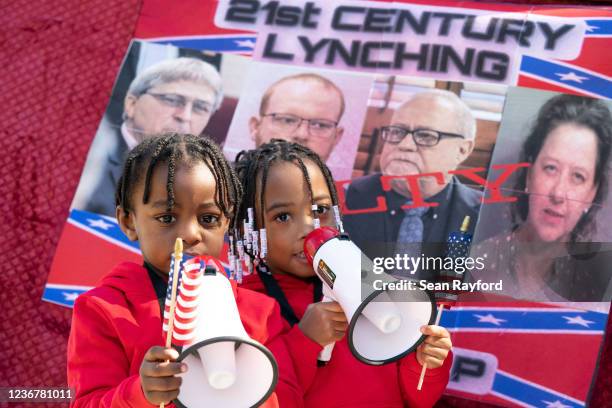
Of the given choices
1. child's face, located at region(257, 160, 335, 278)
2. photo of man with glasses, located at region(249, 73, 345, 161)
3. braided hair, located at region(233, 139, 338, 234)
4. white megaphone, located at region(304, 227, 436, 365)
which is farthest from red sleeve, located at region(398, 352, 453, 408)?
photo of man with glasses, located at region(249, 73, 345, 161)

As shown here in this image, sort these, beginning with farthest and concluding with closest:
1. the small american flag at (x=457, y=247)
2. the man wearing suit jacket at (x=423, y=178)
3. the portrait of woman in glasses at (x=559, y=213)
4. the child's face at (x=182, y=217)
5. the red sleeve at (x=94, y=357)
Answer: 1. the man wearing suit jacket at (x=423, y=178)
2. the portrait of woman in glasses at (x=559, y=213)
3. the small american flag at (x=457, y=247)
4. the child's face at (x=182, y=217)
5. the red sleeve at (x=94, y=357)

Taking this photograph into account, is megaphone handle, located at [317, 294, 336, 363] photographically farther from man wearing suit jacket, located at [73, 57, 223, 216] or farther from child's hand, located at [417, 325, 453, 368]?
man wearing suit jacket, located at [73, 57, 223, 216]

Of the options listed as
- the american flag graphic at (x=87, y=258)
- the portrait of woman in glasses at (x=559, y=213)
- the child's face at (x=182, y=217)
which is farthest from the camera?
the american flag graphic at (x=87, y=258)

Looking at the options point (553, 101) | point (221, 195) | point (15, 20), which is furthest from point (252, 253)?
point (15, 20)

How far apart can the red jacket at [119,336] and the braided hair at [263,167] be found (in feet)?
0.91

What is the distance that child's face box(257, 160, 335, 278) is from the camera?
1.59 meters

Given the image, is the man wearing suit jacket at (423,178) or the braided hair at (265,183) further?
the man wearing suit jacket at (423,178)

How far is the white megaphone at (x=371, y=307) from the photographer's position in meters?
1.30

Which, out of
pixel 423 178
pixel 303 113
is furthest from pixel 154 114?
pixel 423 178

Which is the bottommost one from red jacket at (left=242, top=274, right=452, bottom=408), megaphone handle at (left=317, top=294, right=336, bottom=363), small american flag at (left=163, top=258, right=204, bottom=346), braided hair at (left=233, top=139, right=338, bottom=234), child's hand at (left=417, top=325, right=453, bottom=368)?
red jacket at (left=242, top=274, right=452, bottom=408)

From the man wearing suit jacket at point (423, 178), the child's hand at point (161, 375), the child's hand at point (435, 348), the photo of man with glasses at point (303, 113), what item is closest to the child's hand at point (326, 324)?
the child's hand at point (435, 348)

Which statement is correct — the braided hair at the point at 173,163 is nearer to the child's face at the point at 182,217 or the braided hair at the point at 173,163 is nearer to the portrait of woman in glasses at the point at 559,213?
the child's face at the point at 182,217

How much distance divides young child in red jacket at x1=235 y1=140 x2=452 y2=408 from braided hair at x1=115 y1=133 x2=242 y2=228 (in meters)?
0.12

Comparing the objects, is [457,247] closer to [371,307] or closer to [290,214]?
[290,214]
